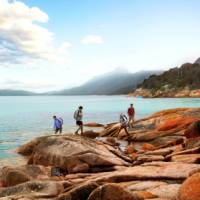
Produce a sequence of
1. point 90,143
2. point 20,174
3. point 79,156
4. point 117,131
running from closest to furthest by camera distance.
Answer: point 20,174, point 79,156, point 90,143, point 117,131

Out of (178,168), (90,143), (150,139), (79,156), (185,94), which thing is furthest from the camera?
(185,94)

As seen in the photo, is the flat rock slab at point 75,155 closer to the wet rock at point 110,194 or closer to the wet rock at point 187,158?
the wet rock at point 187,158

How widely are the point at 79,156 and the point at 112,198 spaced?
1065cm

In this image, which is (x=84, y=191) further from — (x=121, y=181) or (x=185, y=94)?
(x=185, y=94)

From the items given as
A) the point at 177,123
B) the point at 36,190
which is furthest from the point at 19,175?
the point at 177,123

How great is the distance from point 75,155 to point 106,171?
7.49ft

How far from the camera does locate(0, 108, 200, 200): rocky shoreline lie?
10609 millimetres

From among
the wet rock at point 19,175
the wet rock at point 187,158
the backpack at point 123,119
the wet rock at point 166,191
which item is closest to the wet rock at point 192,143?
the wet rock at point 187,158

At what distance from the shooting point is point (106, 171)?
18875mm

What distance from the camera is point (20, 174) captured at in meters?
16.2

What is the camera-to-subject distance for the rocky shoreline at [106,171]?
34.8 ft

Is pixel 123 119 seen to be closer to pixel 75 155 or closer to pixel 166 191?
pixel 75 155

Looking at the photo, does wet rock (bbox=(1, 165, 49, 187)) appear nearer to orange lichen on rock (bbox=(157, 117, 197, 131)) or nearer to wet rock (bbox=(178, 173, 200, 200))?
wet rock (bbox=(178, 173, 200, 200))

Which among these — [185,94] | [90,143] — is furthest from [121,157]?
[185,94]
